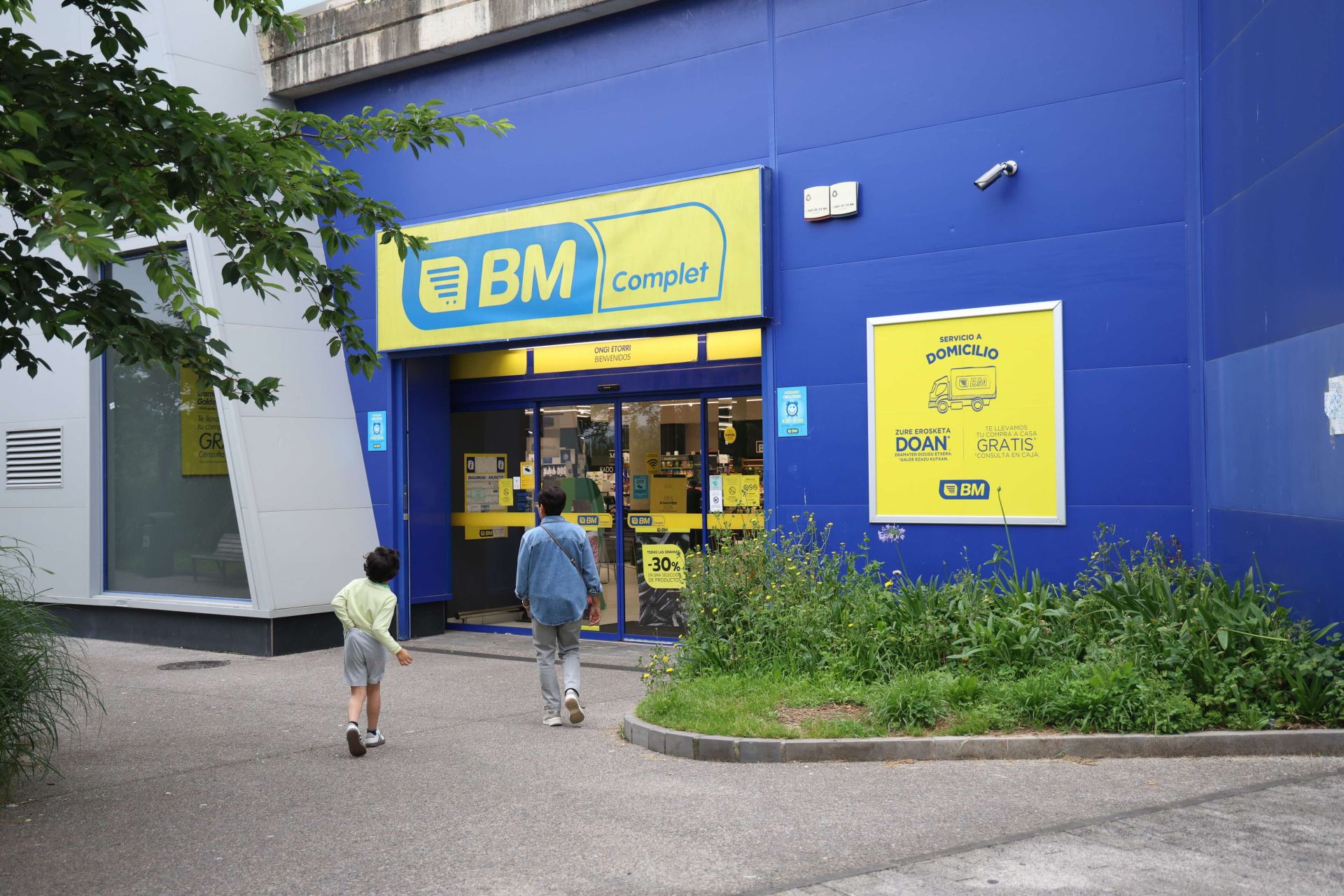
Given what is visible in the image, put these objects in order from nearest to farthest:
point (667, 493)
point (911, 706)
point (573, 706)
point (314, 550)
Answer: point (911, 706) < point (573, 706) < point (667, 493) < point (314, 550)

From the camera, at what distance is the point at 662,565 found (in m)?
12.6

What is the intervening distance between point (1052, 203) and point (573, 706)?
Result: 17.8 feet

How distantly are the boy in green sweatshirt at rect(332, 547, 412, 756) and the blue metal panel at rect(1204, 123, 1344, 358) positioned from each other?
5.97m

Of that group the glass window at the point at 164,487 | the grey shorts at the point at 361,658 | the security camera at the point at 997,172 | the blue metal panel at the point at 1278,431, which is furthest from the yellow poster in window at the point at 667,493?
the blue metal panel at the point at 1278,431

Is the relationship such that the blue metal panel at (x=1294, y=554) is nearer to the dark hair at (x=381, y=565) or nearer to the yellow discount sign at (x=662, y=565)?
the yellow discount sign at (x=662, y=565)

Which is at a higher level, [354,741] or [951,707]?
[951,707]

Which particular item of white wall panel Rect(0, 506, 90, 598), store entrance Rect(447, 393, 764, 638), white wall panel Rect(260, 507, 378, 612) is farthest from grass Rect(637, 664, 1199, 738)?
white wall panel Rect(0, 506, 90, 598)

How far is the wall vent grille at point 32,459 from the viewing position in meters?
14.4

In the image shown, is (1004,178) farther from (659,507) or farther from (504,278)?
(504,278)

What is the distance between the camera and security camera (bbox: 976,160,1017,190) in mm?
9820

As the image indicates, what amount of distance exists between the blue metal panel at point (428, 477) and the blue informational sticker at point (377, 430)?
0.27m

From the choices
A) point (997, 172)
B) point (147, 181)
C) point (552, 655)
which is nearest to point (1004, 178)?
point (997, 172)

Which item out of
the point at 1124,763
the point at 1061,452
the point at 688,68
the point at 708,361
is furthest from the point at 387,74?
the point at 1124,763

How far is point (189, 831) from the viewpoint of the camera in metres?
6.09
